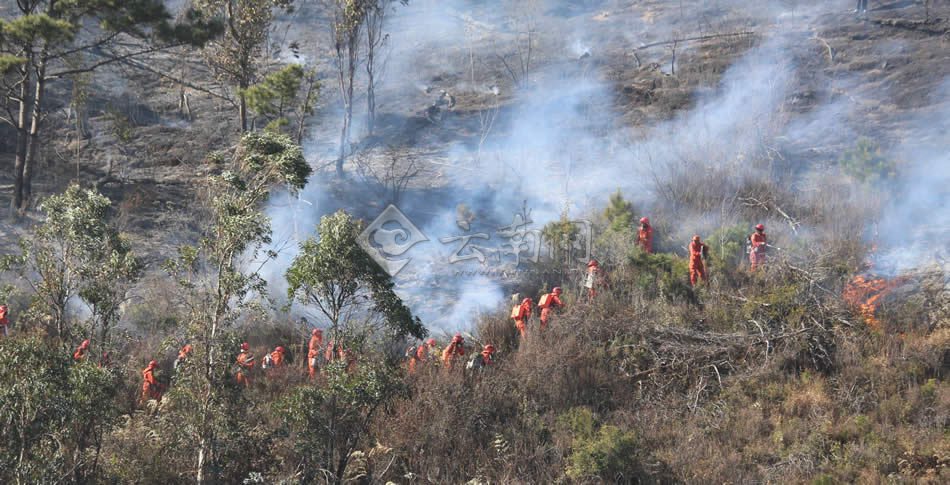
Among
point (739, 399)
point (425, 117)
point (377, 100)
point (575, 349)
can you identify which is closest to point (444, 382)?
point (575, 349)

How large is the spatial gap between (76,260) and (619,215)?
1107 cm

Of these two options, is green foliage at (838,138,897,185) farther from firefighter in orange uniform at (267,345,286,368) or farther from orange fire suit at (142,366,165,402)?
orange fire suit at (142,366,165,402)

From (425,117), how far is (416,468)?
17.7m

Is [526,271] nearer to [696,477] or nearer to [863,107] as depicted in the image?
[696,477]

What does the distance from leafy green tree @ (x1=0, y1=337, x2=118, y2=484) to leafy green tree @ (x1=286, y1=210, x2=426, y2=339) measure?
204 centimetres

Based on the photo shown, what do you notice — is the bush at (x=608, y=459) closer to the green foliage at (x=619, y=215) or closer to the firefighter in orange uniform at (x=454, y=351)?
the firefighter in orange uniform at (x=454, y=351)

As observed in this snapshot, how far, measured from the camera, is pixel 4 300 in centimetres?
677

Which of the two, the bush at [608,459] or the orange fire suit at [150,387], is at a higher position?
the orange fire suit at [150,387]

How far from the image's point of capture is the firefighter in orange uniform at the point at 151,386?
9148mm

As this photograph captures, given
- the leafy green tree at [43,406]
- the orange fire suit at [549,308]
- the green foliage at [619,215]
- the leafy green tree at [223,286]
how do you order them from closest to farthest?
the leafy green tree at [43,406] < the leafy green tree at [223,286] < the orange fire suit at [549,308] < the green foliage at [619,215]

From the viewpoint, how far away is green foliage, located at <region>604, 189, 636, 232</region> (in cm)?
1415

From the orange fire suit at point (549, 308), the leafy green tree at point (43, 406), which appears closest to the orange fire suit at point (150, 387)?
the leafy green tree at point (43, 406)

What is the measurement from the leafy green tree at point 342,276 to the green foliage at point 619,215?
8.70 m

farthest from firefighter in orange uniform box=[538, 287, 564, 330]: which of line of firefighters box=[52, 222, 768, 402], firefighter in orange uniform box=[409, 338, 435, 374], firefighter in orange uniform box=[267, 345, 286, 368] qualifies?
firefighter in orange uniform box=[267, 345, 286, 368]
